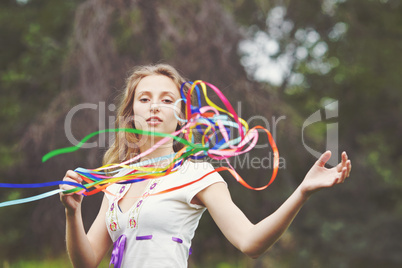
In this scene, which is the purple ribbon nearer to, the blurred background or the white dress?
the white dress

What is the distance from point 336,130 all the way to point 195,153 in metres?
9.27

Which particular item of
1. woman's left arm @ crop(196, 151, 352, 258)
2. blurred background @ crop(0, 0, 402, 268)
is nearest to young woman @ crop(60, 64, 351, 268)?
woman's left arm @ crop(196, 151, 352, 258)

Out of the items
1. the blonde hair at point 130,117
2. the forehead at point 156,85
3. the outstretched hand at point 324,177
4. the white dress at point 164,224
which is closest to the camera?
the outstretched hand at point 324,177

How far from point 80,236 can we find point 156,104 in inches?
22.7

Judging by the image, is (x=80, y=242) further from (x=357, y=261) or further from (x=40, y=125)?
(x=357, y=261)

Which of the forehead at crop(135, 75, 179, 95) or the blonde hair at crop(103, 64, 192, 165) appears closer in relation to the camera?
the forehead at crop(135, 75, 179, 95)

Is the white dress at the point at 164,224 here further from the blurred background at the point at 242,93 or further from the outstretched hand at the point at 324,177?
the blurred background at the point at 242,93

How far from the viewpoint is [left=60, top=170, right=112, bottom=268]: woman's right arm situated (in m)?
1.73

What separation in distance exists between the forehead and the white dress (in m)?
0.39

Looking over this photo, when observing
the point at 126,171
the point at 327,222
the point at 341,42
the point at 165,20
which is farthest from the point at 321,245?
the point at 126,171

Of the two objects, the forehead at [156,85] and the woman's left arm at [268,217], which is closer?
the woman's left arm at [268,217]

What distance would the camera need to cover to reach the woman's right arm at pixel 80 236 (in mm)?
1729

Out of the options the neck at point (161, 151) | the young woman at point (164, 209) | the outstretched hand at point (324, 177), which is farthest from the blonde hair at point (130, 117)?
the outstretched hand at point (324, 177)

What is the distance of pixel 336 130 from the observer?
10617mm
